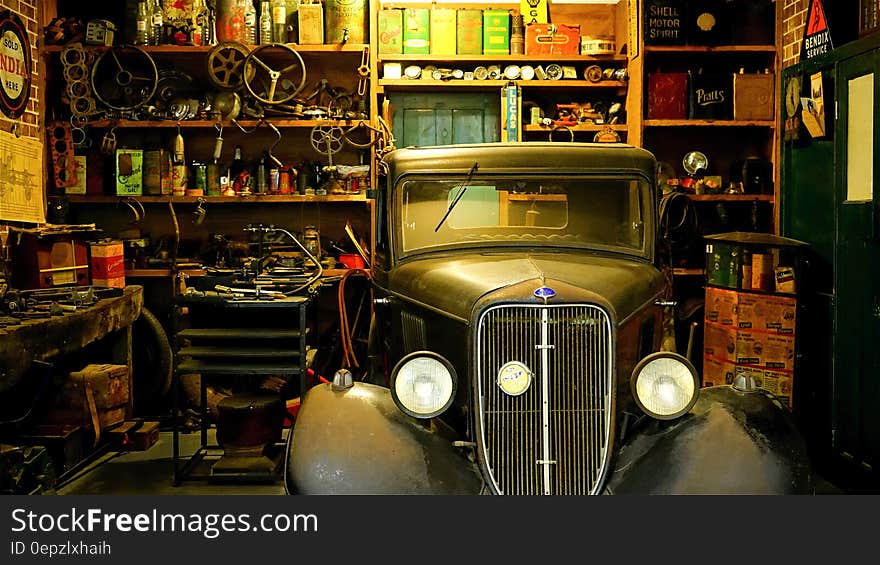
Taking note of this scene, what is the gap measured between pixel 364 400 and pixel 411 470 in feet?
1.05

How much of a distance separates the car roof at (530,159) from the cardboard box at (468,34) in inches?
109

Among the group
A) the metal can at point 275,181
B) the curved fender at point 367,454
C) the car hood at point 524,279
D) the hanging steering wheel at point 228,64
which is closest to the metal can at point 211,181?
the metal can at point 275,181

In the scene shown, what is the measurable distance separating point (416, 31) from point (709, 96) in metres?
2.15

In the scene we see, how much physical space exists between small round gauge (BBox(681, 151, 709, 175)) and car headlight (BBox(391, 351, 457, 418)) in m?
4.16

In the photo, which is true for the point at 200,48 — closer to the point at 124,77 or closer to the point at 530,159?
the point at 124,77

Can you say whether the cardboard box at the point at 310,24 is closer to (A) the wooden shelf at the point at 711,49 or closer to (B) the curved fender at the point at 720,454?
(A) the wooden shelf at the point at 711,49

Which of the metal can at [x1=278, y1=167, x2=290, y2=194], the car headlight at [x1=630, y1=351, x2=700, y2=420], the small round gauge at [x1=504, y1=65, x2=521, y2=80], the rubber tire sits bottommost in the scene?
the rubber tire

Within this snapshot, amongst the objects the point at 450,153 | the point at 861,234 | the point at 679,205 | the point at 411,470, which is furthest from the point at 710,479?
the point at 679,205

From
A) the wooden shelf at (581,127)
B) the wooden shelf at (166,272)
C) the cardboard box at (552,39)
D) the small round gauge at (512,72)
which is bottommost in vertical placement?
the wooden shelf at (166,272)

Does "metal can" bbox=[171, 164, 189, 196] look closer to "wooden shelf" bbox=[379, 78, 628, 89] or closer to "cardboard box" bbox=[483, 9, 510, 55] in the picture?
"wooden shelf" bbox=[379, 78, 628, 89]

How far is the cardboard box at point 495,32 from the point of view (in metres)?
6.39

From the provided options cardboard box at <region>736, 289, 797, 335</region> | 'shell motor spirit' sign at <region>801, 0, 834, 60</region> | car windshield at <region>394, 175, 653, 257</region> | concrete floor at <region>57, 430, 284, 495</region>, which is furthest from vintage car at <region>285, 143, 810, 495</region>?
'shell motor spirit' sign at <region>801, 0, 834, 60</region>

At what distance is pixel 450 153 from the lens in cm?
381

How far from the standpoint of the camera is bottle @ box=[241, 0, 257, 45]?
6281 millimetres
